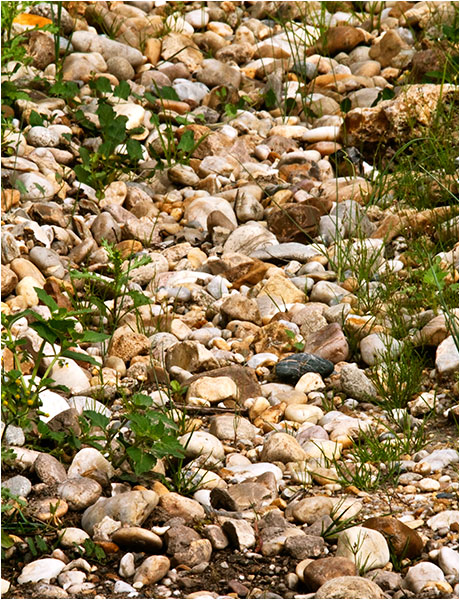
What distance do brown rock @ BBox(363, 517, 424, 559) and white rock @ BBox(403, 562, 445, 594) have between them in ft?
0.25

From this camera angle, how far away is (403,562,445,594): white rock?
235 cm

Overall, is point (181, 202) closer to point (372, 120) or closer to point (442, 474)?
point (372, 120)

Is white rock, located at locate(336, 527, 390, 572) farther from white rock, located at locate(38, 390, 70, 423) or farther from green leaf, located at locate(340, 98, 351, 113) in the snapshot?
green leaf, located at locate(340, 98, 351, 113)

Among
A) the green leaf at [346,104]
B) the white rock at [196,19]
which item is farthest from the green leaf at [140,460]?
the white rock at [196,19]

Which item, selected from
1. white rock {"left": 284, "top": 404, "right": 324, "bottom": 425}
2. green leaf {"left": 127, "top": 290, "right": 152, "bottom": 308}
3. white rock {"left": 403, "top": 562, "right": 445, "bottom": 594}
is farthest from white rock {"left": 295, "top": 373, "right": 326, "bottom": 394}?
white rock {"left": 403, "top": 562, "right": 445, "bottom": 594}

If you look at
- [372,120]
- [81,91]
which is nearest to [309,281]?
[372,120]

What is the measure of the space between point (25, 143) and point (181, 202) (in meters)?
0.84

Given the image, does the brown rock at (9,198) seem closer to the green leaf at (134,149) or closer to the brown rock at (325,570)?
the green leaf at (134,149)

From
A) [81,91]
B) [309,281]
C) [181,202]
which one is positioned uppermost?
[81,91]

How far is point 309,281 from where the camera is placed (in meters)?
4.04

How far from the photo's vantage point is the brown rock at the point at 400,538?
246 centimetres

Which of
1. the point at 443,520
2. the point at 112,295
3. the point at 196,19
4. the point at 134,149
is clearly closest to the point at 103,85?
the point at 134,149

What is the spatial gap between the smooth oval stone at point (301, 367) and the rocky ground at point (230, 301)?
0.01 meters

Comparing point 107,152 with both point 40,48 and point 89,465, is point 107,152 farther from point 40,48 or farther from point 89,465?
point 89,465
